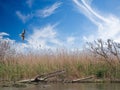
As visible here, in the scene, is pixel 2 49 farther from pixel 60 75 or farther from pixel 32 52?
pixel 60 75

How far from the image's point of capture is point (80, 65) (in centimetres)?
1194

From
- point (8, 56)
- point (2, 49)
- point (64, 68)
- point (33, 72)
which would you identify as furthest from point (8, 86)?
point (2, 49)

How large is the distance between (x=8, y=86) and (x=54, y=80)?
7.72 ft

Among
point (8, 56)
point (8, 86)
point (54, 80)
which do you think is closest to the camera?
point (8, 86)

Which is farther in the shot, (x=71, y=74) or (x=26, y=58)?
(x=26, y=58)

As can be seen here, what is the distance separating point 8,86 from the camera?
9711 mm

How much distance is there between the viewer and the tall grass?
1159 centimetres

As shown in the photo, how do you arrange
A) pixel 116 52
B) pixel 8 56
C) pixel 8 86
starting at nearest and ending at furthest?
pixel 8 86
pixel 116 52
pixel 8 56

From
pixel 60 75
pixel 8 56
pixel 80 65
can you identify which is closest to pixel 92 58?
pixel 80 65

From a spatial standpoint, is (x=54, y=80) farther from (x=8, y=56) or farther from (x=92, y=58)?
(x=8, y=56)

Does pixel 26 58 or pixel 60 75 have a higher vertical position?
pixel 26 58

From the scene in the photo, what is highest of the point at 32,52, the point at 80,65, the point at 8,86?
the point at 32,52

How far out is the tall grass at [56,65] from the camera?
456 inches

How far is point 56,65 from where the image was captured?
12.3 m
